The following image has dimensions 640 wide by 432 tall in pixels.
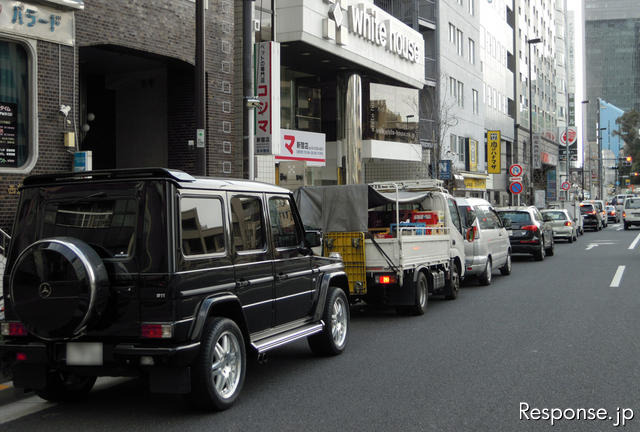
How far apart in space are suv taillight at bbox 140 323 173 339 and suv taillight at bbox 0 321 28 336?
3.59ft

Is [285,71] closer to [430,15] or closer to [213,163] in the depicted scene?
[213,163]

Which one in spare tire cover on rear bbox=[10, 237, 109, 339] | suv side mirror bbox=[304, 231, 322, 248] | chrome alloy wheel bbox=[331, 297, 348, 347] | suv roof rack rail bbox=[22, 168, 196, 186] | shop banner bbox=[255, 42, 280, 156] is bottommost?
chrome alloy wheel bbox=[331, 297, 348, 347]

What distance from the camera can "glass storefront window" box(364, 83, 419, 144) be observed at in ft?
101

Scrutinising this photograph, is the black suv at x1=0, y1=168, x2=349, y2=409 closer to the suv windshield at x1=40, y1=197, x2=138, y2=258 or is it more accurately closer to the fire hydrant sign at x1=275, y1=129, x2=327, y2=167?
the suv windshield at x1=40, y1=197, x2=138, y2=258

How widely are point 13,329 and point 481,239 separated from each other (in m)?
11.7

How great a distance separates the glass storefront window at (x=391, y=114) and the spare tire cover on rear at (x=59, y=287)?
25.5 metres

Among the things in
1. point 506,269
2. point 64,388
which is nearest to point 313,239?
point 64,388

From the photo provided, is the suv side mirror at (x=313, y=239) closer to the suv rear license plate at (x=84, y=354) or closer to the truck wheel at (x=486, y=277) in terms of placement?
the suv rear license plate at (x=84, y=354)

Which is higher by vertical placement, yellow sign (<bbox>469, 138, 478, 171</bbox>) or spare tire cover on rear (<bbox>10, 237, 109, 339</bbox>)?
yellow sign (<bbox>469, 138, 478, 171</bbox>)

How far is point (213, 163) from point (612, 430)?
15494 millimetres

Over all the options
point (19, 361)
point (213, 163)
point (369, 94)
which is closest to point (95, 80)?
point (213, 163)

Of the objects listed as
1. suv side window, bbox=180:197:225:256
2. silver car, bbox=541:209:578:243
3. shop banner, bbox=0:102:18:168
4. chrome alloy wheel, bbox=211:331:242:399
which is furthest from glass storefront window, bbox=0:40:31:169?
silver car, bbox=541:209:578:243

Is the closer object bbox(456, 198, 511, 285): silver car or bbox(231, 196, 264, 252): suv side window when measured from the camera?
bbox(231, 196, 264, 252): suv side window

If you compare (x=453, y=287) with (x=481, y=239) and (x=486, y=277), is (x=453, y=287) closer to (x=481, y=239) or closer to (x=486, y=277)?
(x=481, y=239)
